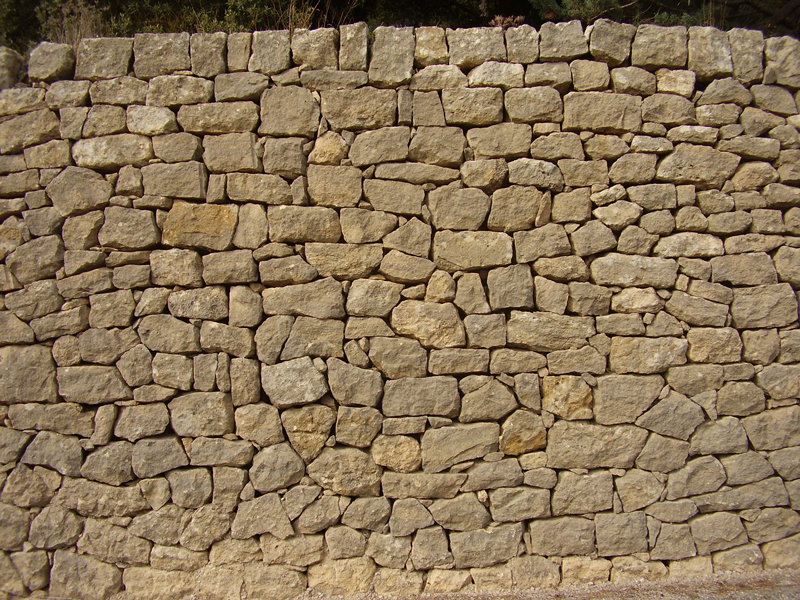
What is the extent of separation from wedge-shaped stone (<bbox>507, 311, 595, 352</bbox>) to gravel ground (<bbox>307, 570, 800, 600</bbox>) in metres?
1.55

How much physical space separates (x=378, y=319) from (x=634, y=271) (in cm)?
169

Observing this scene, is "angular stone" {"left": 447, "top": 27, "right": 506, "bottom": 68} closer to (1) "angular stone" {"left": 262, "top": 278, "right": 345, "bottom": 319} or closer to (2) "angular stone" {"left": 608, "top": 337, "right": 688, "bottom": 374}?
(1) "angular stone" {"left": 262, "top": 278, "right": 345, "bottom": 319}

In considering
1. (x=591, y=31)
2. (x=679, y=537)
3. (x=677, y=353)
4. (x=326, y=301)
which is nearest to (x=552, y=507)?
(x=679, y=537)

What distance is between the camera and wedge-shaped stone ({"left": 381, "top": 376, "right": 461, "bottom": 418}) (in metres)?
3.31

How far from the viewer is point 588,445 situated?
3.38m

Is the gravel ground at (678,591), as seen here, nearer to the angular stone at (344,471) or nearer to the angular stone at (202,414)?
the angular stone at (344,471)

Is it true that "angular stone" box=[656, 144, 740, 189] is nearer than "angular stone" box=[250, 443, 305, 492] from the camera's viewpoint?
No

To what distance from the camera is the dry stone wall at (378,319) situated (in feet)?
10.9

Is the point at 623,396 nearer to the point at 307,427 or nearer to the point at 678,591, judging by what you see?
the point at 678,591

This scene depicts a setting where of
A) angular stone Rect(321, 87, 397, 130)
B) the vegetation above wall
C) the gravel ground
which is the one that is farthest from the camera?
the vegetation above wall

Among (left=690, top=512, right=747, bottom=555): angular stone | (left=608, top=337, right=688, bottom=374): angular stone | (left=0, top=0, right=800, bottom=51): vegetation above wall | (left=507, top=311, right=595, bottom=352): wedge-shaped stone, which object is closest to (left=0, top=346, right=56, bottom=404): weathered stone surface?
(left=0, top=0, right=800, bottom=51): vegetation above wall

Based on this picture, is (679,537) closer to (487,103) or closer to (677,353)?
(677,353)

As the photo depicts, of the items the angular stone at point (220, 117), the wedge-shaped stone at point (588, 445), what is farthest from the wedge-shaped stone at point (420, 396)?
the angular stone at point (220, 117)

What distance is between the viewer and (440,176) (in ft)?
11.0
